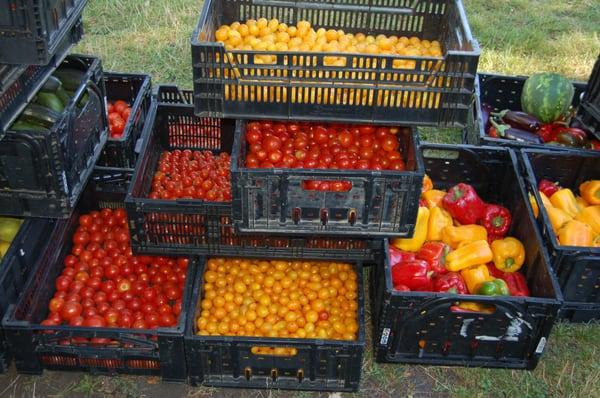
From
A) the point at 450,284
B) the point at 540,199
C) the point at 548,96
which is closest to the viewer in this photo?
the point at 450,284

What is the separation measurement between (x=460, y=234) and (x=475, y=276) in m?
0.34

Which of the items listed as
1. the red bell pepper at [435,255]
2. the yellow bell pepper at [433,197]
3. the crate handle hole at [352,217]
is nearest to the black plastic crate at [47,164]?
the crate handle hole at [352,217]

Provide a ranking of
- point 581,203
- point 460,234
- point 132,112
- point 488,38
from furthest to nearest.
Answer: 1. point 488,38
2. point 132,112
3. point 581,203
4. point 460,234

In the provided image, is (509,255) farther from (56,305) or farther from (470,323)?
(56,305)

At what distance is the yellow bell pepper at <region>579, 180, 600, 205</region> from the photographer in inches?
190

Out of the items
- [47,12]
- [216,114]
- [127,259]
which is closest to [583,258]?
[216,114]

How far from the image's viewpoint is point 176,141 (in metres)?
5.18

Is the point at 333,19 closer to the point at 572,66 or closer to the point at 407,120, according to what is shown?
the point at 407,120

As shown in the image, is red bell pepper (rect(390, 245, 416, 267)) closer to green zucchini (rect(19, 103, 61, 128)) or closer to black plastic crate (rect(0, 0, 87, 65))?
green zucchini (rect(19, 103, 61, 128))

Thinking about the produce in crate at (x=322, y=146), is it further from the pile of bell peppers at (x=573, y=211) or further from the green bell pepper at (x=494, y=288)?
the pile of bell peppers at (x=573, y=211)

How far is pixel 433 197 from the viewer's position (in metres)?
4.80

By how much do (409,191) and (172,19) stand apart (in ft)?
16.7

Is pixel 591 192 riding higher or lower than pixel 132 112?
lower

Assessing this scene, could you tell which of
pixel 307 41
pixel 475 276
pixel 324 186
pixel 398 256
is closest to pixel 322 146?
pixel 324 186
